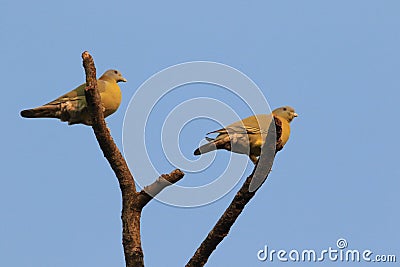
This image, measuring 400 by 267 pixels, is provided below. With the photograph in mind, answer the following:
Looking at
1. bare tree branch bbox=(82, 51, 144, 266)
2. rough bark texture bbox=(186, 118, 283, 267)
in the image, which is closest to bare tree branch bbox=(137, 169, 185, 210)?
bare tree branch bbox=(82, 51, 144, 266)

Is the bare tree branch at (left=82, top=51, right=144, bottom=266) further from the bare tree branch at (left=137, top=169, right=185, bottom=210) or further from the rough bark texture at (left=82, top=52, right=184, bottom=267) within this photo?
the bare tree branch at (left=137, top=169, right=185, bottom=210)

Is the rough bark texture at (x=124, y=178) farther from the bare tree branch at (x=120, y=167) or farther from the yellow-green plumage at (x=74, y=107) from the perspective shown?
the yellow-green plumage at (x=74, y=107)

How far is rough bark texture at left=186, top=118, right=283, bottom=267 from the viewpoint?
5633 mm

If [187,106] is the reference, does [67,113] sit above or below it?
above

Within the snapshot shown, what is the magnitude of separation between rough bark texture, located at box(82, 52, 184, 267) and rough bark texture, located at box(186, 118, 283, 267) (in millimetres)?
485

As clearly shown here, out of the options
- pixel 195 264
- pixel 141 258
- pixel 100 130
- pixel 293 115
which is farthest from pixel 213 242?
pixel 293 115

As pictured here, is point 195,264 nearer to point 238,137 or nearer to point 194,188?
point 194,188

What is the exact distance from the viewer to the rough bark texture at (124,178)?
592 cm

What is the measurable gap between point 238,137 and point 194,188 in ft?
8.29

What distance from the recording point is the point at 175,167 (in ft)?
20.4

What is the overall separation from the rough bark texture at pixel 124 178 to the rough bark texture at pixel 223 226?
0.49 meters

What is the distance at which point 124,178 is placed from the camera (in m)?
6.31

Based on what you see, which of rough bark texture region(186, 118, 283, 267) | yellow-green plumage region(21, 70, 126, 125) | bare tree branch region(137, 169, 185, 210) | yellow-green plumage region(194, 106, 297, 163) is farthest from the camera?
yellow-green plumage region(21, 70, 126, 125)

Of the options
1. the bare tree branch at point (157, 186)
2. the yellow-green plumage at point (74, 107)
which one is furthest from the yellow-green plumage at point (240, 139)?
the bare tree branch at point (157, 186)
